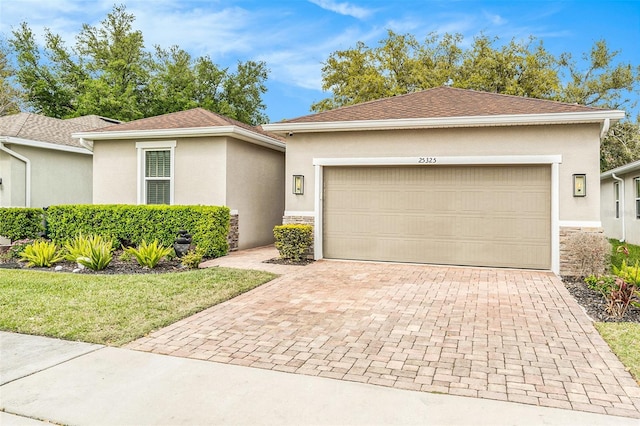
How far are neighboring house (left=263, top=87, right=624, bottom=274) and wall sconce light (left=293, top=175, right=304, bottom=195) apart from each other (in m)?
0.02

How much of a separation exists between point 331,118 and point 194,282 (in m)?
4.96

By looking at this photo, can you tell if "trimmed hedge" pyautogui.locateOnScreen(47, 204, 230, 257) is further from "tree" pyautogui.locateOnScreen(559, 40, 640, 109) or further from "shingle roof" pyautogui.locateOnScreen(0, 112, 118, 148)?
"tree" pyautogui.locateOnScreen(559, 40, 640, 109)

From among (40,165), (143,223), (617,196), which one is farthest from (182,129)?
(617,196)

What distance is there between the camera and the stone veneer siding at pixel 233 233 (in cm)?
1128

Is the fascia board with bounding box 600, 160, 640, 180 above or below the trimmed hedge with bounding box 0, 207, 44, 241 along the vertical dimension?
above

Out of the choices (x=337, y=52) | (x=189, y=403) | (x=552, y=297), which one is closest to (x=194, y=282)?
(x=189, y=403)

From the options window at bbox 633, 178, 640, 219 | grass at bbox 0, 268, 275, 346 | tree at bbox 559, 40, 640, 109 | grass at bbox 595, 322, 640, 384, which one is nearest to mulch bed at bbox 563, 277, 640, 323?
grass at bbox 595, 322, 640, 384

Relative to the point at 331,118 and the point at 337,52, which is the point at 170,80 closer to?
the point at 337,52

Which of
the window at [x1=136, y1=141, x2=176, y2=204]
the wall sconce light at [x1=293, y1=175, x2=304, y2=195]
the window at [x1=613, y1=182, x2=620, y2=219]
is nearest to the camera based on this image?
the wall sconce light at [x1=293, y1=175, x2=304, y2=195]

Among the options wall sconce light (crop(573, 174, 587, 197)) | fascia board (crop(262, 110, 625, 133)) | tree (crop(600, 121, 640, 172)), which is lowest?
wall sconce light (crop(573, 174, 587, 197))

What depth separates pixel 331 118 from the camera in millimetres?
10156

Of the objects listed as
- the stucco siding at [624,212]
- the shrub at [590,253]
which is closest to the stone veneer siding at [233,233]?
the shrub at [590,253]

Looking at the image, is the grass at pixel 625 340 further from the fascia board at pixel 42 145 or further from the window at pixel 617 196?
the fascia board at pixel 42 145

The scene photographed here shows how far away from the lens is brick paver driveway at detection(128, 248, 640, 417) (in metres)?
3.57
